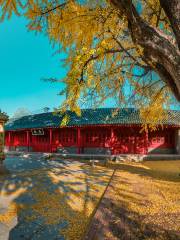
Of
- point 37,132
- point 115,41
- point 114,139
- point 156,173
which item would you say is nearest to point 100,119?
point 114,139

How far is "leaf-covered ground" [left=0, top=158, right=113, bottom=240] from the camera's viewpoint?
492 centimetres

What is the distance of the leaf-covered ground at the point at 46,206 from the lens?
4.92m

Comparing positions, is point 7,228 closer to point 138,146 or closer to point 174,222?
point 174,222

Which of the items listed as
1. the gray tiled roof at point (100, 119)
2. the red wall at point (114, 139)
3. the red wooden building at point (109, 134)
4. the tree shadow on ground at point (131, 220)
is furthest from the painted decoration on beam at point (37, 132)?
the tree shadow on ground at point (131, 220)

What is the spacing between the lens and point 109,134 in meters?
23.2

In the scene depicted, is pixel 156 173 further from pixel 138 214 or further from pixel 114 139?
pixel 114 139

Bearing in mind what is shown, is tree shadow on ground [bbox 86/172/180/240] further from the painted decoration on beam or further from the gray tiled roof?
the painted decoration on beam

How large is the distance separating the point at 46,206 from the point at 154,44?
516cm

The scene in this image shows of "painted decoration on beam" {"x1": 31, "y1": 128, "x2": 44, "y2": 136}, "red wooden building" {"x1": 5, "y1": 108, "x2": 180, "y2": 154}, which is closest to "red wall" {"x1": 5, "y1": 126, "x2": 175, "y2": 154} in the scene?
"red wooden building" {"x1": 5, "y1": 108, "x2": 180, "y2": 154}

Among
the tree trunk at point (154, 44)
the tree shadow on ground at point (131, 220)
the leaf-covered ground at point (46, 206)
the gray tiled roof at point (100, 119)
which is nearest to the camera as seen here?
the tree trunk at point (154, 44)

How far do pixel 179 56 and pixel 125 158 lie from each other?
18345mm

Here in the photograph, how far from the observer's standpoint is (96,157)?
21.3 metres

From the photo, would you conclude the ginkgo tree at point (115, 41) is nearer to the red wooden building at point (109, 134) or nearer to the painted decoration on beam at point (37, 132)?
the red wooden building at point (109, 134)

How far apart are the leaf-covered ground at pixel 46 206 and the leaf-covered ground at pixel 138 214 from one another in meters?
0.36
